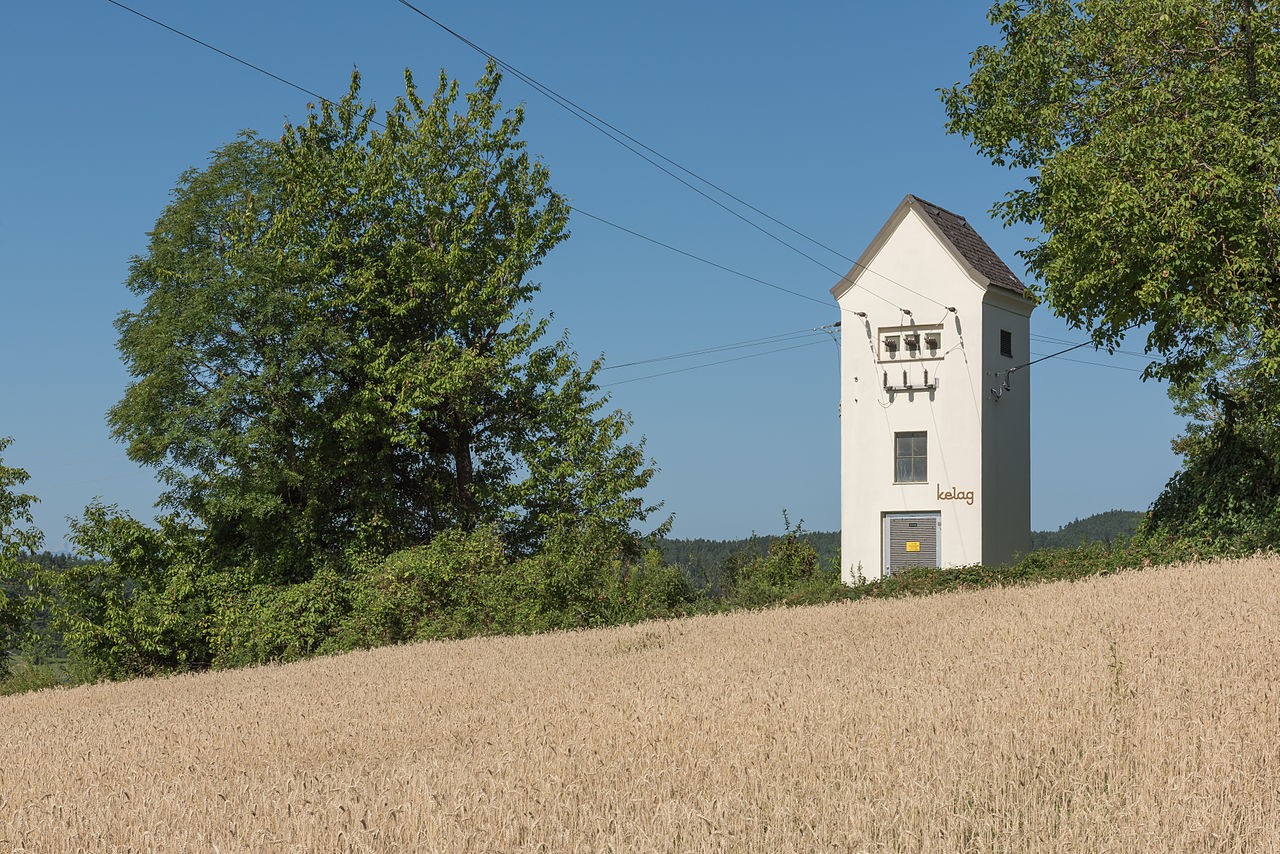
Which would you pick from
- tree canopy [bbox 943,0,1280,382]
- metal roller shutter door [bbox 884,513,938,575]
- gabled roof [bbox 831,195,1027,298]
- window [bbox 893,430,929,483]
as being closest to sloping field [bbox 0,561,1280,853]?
tree canopy [bbox 943,0,1280,382]

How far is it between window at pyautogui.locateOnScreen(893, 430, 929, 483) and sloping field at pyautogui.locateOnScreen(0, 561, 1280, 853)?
24.3 meters

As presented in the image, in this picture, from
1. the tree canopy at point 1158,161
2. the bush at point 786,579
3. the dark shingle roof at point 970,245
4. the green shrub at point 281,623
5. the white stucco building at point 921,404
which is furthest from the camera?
the dark shingle roof at point 970,245

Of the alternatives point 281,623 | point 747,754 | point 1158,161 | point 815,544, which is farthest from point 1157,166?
point 815,544

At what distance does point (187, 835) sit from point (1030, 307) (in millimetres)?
41029

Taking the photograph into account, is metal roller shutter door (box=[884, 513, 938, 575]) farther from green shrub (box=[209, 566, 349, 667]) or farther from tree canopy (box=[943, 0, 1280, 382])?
green shrub (box=[209, 566, 349, 667])

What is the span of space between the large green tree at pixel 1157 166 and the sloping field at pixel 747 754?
1226 cm

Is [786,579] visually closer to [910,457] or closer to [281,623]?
[910,457]

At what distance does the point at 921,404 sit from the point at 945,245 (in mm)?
5502

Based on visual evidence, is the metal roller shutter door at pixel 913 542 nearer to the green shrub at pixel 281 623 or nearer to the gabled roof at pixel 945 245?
the gabled roof at pixel 945 245

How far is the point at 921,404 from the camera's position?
39781 millimetres

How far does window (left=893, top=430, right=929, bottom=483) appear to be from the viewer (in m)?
39.7

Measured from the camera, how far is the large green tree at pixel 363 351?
116 ft

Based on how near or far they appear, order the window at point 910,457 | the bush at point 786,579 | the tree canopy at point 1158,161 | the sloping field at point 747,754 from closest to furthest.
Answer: the sloping field at point 747,754
the tree canopy at point 1158,161
the bush at point 786,579
the window at point 910,457

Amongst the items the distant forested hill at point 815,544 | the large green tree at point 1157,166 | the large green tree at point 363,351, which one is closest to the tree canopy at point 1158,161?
the large green tree at point 1157,166
